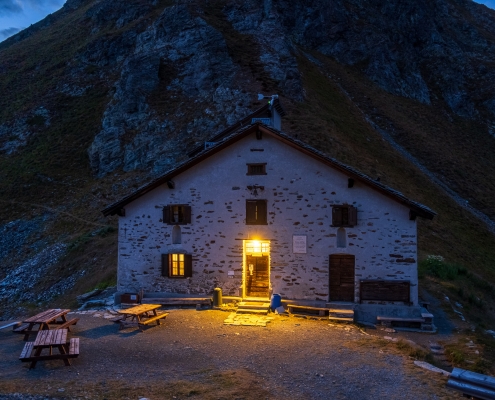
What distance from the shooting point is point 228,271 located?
1734 centimetres

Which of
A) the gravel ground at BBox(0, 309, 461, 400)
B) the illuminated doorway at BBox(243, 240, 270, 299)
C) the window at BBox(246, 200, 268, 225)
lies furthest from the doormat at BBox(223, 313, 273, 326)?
the window at BBox(246, 200, 268, 225)

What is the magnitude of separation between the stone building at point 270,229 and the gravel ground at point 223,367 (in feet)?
8.11

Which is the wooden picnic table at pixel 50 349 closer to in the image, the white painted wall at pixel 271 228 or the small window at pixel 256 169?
the white painted wall at pixel 271 228

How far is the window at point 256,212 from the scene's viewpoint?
677 inches

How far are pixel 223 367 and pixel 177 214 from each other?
8.33m

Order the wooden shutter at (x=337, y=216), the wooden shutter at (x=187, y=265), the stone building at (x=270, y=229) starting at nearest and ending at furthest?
the stone building at (x=270, y=229) → the wooden shutter at (x=337, y=216) → the wooden shutter at (x=187, y=265)

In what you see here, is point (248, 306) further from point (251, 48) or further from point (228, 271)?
point (251, 48)

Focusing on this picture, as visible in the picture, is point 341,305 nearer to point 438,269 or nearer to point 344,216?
point 344,216

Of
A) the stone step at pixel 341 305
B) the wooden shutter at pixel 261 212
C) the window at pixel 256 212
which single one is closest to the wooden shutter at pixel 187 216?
the window at pixel 256 212

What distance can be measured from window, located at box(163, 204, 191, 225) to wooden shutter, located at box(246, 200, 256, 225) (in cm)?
245

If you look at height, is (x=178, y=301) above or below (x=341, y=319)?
above

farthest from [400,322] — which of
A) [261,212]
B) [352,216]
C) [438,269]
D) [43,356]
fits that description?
[43,356]

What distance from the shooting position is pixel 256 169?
1748cm

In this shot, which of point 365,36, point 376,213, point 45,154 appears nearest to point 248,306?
point 376,213
